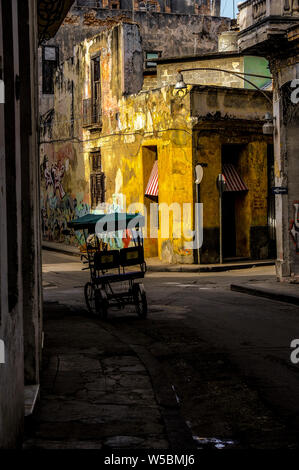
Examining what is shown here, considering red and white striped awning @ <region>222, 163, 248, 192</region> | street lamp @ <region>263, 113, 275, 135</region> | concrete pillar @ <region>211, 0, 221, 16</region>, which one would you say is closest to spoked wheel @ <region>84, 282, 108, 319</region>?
street lamp @ <region>263, 113, 275, 135</region>

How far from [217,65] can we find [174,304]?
611 inches

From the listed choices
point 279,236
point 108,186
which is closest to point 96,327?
point 279,236

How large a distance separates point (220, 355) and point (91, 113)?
19.4m

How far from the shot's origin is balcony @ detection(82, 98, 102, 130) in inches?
1057

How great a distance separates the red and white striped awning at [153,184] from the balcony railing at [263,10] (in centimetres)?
743

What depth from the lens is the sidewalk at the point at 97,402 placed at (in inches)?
234

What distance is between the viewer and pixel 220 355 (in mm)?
9289

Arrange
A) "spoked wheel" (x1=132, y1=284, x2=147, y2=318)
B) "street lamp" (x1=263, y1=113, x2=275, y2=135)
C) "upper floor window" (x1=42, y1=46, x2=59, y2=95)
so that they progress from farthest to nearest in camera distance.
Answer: "upper floor window" (x1=42, y1=46, x2=59, y2=95), "street lamp" (x1=263, y1=113, x2=275, y2=135), "spoked wheel" (x1=132, y1=284, x2=147, y2=318)

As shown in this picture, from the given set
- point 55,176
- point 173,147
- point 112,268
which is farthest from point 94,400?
point 55,176

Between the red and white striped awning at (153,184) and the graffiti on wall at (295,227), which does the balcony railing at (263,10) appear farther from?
the red and white striped awning at (153,184)

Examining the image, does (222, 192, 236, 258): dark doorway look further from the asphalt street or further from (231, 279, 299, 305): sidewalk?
the asphalt street

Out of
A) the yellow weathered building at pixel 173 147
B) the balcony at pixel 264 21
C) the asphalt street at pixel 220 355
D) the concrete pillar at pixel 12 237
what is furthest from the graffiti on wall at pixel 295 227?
the concrete pillar at pixel 12 237

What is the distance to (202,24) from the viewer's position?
120 ft

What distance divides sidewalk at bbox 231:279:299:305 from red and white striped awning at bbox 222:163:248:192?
6125 mm
